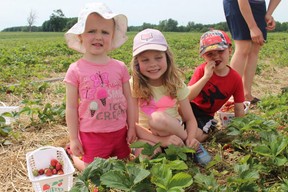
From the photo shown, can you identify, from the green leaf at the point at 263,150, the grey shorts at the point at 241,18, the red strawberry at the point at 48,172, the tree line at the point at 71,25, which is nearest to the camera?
the green leaf at the point at 263,150

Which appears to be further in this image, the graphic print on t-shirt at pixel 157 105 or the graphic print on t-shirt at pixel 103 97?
the graphic print on t-shirt at pixel 157 105

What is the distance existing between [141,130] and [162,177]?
964 mm

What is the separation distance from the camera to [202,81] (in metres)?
3.28

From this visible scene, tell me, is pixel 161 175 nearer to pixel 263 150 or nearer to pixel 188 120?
pixel 263 150

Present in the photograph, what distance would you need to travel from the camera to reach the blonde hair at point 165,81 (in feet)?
10.00

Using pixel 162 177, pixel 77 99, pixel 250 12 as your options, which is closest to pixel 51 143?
pixel 77 99

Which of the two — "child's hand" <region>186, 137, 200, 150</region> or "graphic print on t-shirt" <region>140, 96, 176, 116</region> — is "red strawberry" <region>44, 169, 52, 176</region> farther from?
"child's hand" <region>186, 137, 200, 150</region>

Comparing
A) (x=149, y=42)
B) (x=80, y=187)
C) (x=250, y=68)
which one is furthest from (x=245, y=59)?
(x=80, y=187)

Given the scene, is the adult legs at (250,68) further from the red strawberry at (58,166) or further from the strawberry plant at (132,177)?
the red strawberry at (58,166)

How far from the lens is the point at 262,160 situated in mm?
2729

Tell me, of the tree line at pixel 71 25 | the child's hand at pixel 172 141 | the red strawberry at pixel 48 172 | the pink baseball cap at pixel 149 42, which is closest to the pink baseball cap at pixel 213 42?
the pink baseball cap at pixel 149 42

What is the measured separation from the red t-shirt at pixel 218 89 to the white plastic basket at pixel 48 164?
1.50 meters

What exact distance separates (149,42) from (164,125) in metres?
0.71

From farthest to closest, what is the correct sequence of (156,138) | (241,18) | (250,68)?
(250,68), (241,18), (156,138)
